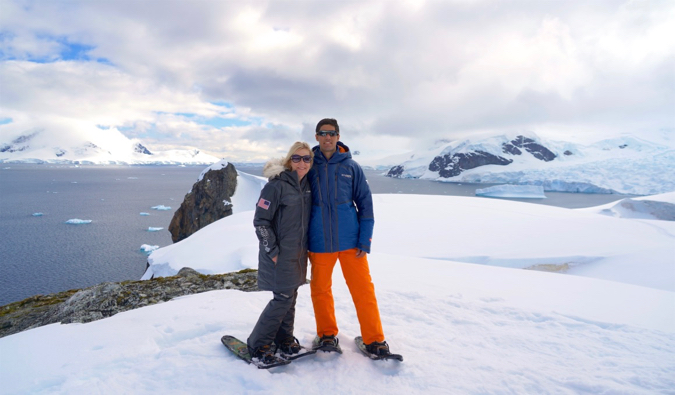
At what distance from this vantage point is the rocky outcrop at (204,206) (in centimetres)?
2933

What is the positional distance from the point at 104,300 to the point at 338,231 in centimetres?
452

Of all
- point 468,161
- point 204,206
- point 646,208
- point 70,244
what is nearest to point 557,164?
point 468,161

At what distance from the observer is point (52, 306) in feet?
19.9

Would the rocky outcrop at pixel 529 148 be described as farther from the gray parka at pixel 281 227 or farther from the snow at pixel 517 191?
the gray parka at pixel 281 227

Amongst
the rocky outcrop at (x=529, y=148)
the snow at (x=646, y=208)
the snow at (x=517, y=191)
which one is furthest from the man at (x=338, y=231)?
the rocky outcrop at (x=529, y=148)

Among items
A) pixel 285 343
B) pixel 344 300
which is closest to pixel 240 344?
pixel 285 343

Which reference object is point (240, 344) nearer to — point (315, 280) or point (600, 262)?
point (315, 280)

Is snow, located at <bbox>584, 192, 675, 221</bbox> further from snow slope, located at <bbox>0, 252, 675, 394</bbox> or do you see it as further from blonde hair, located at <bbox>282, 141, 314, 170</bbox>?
blonde hair, located at <bbox>282, 141, 314, 170</bbox>

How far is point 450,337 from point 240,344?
8.04 feet

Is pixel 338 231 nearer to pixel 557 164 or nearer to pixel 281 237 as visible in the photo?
pixel 281 237

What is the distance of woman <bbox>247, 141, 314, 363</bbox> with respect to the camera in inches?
132

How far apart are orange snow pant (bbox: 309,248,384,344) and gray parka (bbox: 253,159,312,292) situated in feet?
0.77

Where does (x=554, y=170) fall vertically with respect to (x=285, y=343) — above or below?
above

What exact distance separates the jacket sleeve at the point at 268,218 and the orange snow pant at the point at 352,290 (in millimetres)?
535
